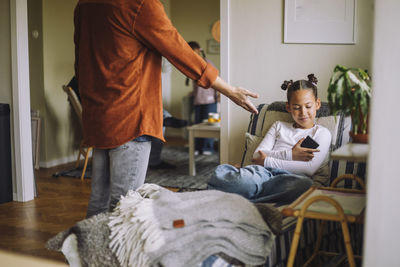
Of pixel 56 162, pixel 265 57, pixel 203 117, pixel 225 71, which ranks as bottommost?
pixel 56 162

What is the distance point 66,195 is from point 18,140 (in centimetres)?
66

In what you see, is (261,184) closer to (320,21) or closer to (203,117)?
(320,21)

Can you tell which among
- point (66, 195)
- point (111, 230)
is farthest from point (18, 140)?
point (111, 230)

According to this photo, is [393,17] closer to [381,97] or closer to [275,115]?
[381,97]

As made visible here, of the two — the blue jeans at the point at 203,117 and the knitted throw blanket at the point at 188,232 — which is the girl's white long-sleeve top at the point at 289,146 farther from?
the blue jeans at the point at 203,117

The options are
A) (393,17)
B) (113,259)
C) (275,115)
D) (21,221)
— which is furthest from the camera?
(21,221)

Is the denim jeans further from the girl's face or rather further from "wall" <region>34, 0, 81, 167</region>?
"wall" <region>34, 0, 81, 167</region>

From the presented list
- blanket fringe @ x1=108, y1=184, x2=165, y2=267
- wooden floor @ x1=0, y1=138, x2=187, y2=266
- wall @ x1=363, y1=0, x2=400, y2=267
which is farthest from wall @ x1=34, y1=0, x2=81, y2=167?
wall @ x1=363, y1=0, x2=400, y2=267

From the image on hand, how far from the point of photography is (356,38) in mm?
3129

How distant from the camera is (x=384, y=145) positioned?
135 cm

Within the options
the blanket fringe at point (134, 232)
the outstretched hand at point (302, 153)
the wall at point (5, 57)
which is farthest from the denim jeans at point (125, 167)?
the wall at point (5, 57)

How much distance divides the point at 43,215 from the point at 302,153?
208 cm

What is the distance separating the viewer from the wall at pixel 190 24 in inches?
318

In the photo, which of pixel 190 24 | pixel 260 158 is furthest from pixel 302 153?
pixel 190 24
